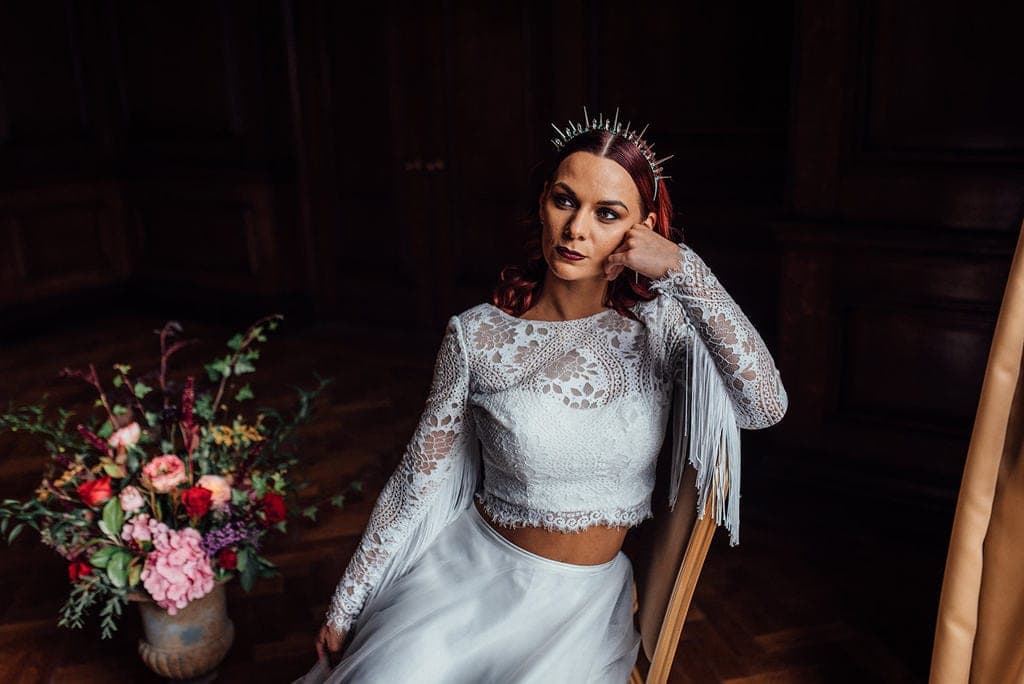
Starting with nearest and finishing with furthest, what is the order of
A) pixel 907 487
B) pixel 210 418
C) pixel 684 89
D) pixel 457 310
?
pixel 210 418 → pixel 907 487 → pixel 684 89 → pixel 457 310

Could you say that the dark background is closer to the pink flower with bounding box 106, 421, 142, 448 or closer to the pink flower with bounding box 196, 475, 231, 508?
the pink flower with bounding box 196, 475, 231, 508

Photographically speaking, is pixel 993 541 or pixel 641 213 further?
pixel 993 541

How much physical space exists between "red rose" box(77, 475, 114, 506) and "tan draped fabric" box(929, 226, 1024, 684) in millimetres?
1824

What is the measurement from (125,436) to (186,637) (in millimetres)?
564

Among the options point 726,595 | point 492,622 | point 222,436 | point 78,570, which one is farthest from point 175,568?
point 726,595

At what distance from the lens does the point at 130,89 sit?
5.95 m

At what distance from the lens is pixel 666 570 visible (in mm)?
1658

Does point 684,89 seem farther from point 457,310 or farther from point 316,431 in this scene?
point 316,431

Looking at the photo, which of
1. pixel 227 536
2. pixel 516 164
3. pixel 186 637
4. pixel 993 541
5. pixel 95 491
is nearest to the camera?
pixel 993 541

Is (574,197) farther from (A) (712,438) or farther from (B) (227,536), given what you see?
(B) (227,536)

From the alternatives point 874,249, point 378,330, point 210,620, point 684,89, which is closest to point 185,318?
point 378,330

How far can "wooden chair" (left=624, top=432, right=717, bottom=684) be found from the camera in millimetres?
1547

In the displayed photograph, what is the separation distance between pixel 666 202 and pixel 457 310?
366cm

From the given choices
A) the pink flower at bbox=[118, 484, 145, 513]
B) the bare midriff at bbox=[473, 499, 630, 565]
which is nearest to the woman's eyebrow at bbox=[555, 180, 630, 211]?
the bare midriff at bbox=[473, 499, 630, 565]
